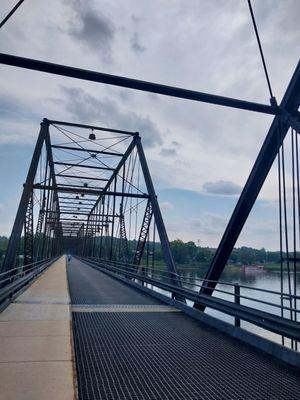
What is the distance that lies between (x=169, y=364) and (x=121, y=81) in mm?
5255

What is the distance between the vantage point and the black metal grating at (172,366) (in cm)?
456

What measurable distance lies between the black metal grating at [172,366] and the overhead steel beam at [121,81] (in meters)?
4.72

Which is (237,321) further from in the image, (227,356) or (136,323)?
(136,323)

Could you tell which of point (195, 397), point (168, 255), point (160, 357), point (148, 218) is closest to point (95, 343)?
point (160, 357)

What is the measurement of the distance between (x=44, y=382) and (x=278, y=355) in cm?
357

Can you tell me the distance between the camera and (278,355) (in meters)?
6.01

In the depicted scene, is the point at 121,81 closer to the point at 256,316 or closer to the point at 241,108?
the point at 241,108

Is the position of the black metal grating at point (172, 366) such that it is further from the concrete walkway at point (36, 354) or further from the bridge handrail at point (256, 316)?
the bridge handrail at point (256, 316)

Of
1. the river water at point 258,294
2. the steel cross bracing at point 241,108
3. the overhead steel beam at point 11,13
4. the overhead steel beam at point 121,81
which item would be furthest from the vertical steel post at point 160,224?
the overhead steel beam at point 11,13

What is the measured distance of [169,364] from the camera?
568cm

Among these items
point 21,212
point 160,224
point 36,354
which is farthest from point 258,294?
point 36,354

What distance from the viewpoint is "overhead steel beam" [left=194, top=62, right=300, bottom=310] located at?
7598 mm

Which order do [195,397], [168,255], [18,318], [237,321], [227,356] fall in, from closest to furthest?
1. [195,397]
2. [227,356]
3. [237,321]
4. [18,318]
5. [168,255]

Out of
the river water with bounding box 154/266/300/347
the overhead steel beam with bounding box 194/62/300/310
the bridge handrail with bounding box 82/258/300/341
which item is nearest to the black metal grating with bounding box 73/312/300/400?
the bridge handrail with bounding box 82/258/300/341
